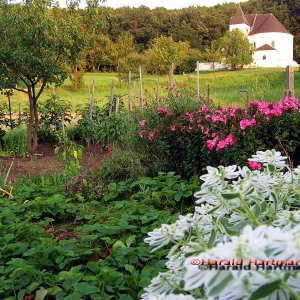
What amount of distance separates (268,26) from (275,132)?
5687 cm

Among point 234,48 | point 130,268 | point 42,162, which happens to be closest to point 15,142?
point 42,162

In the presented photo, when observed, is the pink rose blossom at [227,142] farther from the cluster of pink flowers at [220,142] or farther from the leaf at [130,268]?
the leaf at [130,268]

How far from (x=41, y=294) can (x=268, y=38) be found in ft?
204

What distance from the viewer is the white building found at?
5812 centimetres

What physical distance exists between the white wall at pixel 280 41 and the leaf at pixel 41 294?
60.3 m

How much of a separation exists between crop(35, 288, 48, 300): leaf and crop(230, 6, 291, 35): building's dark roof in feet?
181

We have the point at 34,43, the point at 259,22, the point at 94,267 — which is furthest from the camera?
the point at 259,22

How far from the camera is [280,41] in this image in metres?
59.7

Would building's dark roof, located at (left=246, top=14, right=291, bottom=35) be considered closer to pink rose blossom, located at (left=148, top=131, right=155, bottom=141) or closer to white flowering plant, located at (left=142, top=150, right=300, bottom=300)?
pink rose blossom, located at (left=148, top=131, right=155, bottom=141)

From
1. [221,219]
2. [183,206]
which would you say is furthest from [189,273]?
[183,206]

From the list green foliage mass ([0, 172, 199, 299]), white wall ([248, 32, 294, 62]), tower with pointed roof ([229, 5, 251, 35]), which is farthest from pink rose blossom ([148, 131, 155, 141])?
white wall ([248, 32, 294, 62])

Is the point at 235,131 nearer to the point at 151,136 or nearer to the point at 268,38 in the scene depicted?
the point at 151,136

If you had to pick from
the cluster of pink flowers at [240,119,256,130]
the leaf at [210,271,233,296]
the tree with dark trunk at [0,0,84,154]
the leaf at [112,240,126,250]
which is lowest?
the leaf at [112,240,126,250]

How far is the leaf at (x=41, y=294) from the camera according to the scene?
8.15 feet
